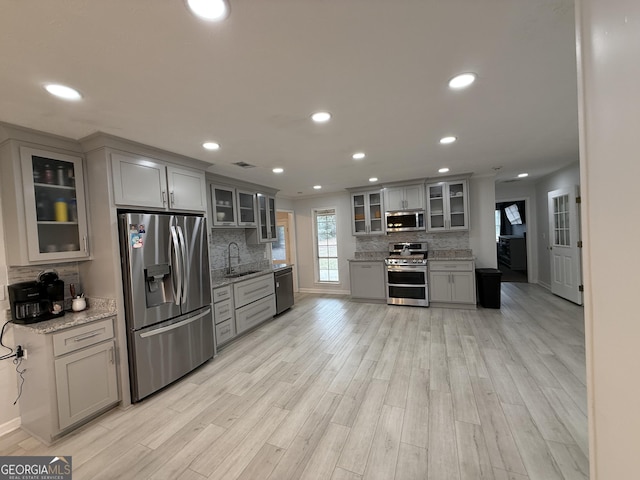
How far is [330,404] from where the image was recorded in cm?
224

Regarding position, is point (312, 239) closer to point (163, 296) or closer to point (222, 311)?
point (222, 311)

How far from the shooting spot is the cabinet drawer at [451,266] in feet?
15.0

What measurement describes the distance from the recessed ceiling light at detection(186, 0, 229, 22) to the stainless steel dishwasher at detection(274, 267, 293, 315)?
3838 millimetres

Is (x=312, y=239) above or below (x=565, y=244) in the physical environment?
above

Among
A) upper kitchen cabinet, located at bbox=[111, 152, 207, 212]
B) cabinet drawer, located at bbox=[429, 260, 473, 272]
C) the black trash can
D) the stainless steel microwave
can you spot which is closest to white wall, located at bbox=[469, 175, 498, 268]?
the black trash can

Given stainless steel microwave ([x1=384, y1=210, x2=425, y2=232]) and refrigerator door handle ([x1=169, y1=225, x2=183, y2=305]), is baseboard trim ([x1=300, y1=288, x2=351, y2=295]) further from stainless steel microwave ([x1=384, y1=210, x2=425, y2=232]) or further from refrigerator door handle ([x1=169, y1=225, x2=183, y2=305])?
refrigerator door handle ([x1=169, y1=225, x2=183, y2=305])

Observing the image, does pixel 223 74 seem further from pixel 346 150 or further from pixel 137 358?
pixel 137 358

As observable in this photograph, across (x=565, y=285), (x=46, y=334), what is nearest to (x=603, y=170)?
(x=46, y=334)

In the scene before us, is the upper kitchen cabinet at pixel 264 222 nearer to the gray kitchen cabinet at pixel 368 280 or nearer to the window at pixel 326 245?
the window at pixel 326 245

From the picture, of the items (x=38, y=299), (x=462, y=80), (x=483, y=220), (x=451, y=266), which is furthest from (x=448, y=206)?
(x=38, y=299)

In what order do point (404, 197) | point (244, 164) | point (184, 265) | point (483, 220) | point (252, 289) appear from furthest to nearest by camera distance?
1. point (404, 197)
2. point (483, 220)
3. point (252, 289)
4. point (244, 164)
5. point (184, 265)

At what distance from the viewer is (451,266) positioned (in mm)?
4660

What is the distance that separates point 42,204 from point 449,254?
18.8 feet

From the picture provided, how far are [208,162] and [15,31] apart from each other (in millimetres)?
2012
